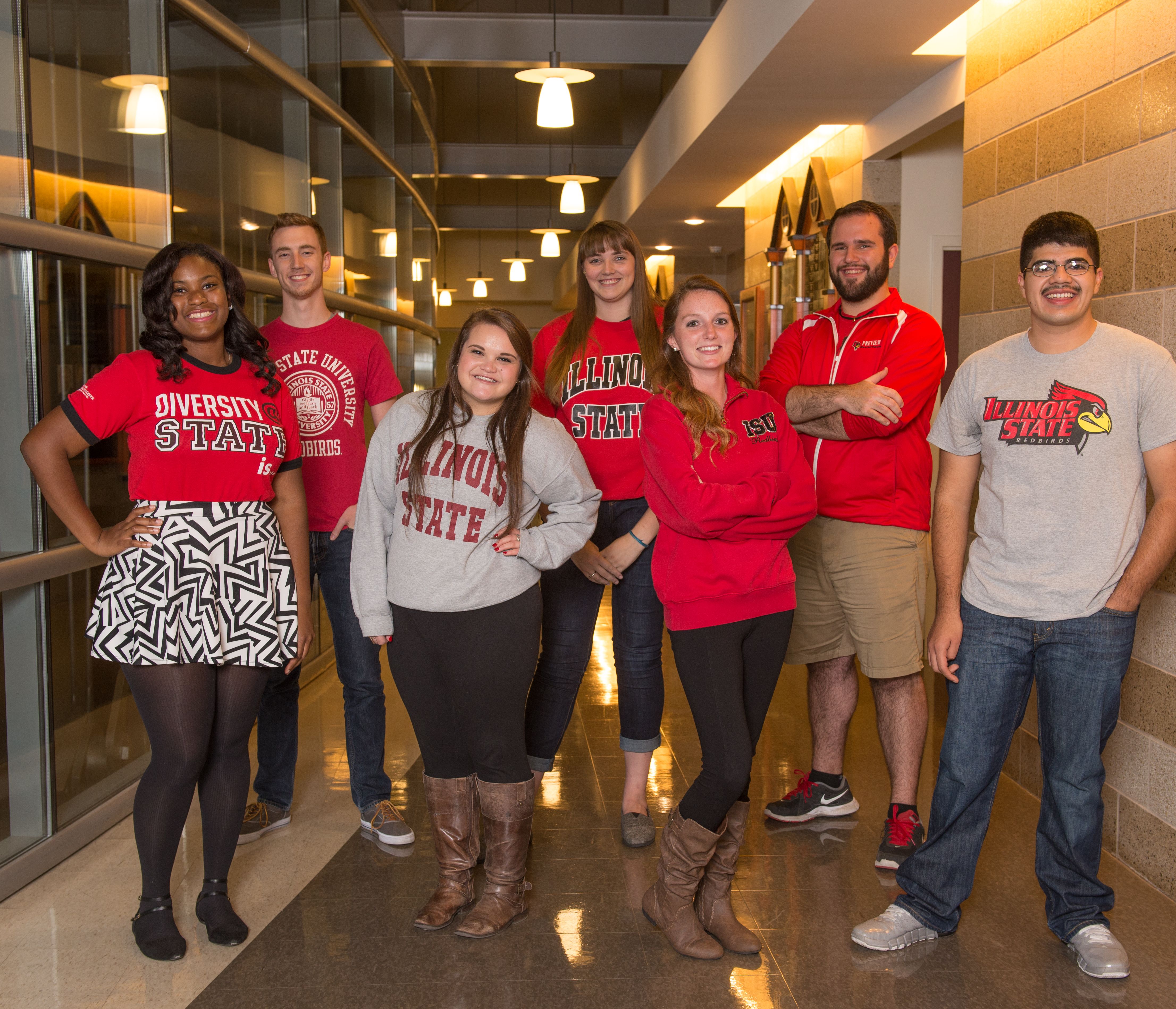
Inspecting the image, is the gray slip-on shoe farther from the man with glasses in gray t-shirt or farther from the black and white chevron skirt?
the black and white chevron skirt

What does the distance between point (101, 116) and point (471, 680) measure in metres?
2.06

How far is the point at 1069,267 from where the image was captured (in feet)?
6.98

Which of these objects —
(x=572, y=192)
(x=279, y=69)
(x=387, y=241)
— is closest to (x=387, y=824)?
(x=279, y=69)

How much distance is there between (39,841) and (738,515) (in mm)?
2066

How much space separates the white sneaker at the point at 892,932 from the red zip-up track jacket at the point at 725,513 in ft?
2.49

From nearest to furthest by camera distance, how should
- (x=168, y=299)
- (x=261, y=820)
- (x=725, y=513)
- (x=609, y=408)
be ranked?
(x=725, y=513) < (x=168, y=299) < (x=609, y=408) < (x=261, y=820)

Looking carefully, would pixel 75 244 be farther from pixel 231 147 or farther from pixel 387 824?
pixel 387 824

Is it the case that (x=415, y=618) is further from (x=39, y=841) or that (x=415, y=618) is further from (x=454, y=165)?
(x=454, y=165)

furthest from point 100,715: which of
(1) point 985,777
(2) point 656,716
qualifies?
(1) point 985,777

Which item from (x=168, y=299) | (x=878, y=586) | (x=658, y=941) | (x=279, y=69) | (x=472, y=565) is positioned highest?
(x=279, y=69)

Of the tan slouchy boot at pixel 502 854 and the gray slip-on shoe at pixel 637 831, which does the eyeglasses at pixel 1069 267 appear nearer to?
the tan slouchy boot at pixel 502 854

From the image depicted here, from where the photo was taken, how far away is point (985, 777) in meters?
2.28

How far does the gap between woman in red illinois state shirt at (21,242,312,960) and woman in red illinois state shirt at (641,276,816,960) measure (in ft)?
2.91

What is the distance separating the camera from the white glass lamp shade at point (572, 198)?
8828 millimetres
